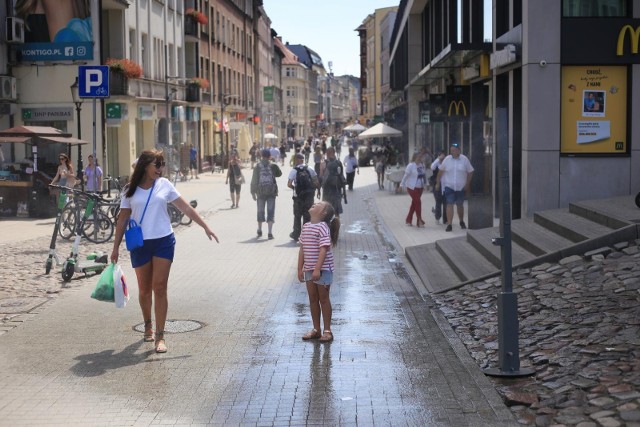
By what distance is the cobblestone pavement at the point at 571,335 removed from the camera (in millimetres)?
6457

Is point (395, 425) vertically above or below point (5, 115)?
below

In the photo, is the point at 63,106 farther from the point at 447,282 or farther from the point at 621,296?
the point at 621,296

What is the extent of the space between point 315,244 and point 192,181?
34.9m

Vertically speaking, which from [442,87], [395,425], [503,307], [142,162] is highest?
[442,87]

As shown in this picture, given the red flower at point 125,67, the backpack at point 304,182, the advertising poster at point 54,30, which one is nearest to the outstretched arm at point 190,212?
the backpack at point 304,182

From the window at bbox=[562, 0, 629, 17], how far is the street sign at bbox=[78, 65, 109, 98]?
730 cm

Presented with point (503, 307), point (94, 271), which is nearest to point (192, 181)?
point (94, 271)

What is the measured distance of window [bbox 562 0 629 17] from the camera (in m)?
16.2

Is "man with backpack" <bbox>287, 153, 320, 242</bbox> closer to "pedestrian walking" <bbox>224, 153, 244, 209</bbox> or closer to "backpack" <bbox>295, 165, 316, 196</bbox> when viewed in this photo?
"backpack" <bbox>295, 165, 316, 196</bbox>

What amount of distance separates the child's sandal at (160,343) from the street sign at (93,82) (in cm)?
712

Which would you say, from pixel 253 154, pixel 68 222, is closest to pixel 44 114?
pixel 68 222

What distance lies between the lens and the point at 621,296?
9.02m

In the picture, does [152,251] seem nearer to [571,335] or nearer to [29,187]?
[571,335]

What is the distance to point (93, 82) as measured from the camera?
1489 centimetres
